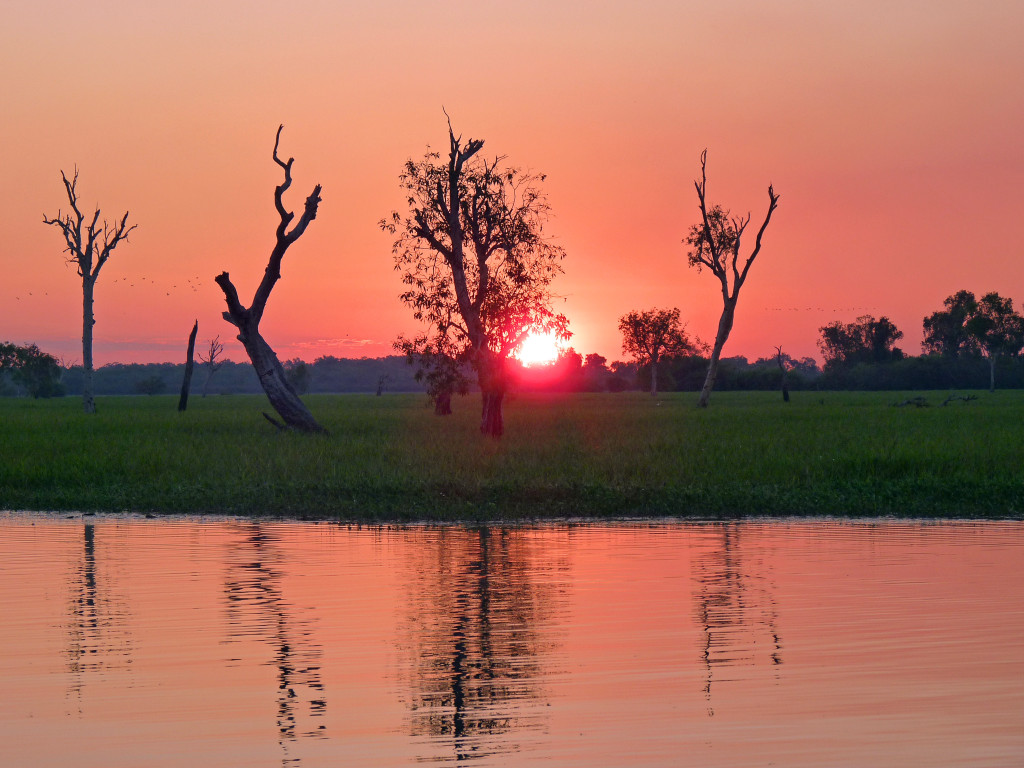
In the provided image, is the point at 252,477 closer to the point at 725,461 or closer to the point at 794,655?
the point at 725,461

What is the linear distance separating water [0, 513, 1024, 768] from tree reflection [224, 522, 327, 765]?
0.03m

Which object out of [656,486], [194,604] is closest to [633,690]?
[194,604]

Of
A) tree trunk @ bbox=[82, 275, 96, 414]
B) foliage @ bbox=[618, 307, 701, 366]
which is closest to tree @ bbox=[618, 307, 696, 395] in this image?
foliage @ bbox=[618, 307, 701, 366]

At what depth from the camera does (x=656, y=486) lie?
71.1 ft

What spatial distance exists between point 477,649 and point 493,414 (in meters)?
30.4

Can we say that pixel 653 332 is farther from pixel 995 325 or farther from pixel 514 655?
pixel 514 655

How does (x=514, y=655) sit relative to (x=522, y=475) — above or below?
below

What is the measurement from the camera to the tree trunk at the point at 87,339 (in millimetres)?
65125

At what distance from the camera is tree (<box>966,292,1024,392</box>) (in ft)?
470

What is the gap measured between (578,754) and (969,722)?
7.83 feet

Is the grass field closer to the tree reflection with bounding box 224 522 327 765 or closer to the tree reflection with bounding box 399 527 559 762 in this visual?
the tree reflection with bounding box 224 522 327 765

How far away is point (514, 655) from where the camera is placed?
8812 mm

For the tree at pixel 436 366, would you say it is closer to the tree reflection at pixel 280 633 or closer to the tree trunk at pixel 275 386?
A: the tree trunk at pixel 275 386

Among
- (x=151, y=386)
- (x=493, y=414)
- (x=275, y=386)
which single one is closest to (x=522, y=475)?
(x=493, y=414)
